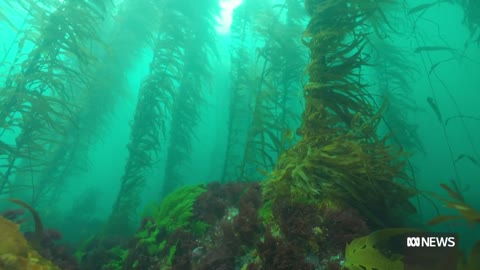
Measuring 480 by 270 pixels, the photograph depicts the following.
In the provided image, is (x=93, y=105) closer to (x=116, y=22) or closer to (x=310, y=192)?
(x=116, y=22)

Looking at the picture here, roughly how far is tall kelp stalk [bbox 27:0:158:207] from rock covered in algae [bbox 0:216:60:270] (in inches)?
252

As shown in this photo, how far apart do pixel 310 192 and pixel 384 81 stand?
7328 millimetres

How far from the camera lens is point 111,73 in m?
8.61

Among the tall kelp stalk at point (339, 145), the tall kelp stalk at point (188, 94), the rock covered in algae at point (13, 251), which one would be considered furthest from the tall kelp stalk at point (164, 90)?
the tall kelp stalk at point (339, 145)

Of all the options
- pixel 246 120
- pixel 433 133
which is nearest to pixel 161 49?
pixel 246 120

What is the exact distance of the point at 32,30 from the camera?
4496 millimetres

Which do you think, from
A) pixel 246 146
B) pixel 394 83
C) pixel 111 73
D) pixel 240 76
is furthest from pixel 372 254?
pixel 111 73

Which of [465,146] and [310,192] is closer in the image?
[310,192]

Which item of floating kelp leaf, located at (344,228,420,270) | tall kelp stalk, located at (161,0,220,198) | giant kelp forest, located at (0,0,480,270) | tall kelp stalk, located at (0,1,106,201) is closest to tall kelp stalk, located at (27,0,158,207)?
giant kelp forest, located at (0,0,480,270)

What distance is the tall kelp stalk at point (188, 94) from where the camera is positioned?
26.8ft

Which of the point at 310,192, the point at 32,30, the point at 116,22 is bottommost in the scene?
the point at 310,192

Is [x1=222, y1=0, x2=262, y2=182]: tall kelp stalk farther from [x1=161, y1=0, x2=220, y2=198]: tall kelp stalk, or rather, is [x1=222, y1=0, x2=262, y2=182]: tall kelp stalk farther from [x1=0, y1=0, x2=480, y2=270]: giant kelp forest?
[x1=161, y1=0, x2=220, y2=198]: tall kelp stalk

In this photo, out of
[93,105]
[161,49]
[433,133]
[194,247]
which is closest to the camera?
[194,247]

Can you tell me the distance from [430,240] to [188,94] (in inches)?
298
